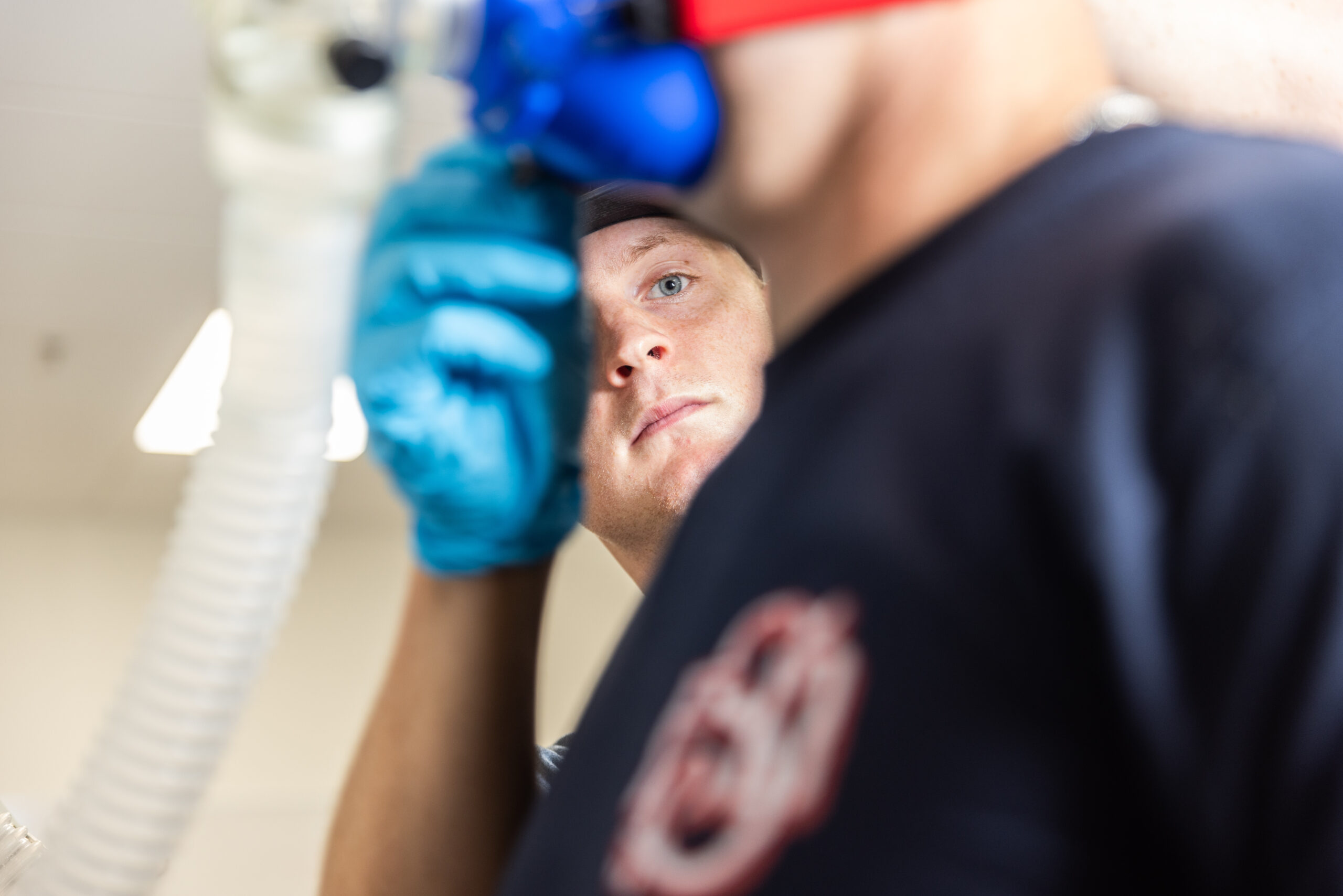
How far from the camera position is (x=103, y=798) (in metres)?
0.71

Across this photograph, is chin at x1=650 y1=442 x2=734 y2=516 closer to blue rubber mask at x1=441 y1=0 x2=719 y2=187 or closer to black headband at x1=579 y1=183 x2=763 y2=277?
black headband at x1=579 y1=183 x2=763 y2=277

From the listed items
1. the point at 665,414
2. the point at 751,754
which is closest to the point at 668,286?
the point at 665,414

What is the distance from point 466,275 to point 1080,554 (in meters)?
0.42

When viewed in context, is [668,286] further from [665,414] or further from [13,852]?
[13,852]

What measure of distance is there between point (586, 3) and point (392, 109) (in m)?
0.13

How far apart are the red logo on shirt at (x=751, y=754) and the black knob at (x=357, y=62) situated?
296 mm

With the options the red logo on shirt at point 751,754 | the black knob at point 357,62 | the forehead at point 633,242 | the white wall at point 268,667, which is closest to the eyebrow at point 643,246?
the forehead at point 633,242

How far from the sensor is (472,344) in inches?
27.3

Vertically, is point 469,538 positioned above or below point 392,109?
below

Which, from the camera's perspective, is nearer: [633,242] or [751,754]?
[751,754]

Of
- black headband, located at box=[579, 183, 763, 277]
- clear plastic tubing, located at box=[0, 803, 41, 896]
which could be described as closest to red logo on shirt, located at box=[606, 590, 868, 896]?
clear plastic tubing, located at box=[0, 803, 41, 896]

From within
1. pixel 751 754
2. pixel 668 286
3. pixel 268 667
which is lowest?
pixel 751 754

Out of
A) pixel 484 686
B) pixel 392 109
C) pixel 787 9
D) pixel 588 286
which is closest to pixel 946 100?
pixel 787 9

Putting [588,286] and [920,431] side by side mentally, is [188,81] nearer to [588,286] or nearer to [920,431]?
[588,286]
